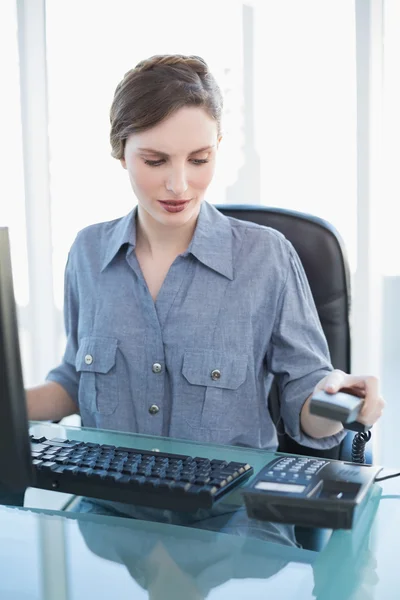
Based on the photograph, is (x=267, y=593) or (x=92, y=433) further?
(x=92, y=433)

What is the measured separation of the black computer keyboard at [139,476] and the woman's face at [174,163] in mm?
464

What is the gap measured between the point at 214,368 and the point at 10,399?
2.14 feet

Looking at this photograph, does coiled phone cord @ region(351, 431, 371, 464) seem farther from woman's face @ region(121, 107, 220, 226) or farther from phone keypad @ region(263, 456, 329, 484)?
woman's face @ region(121, 107, 220, 226)

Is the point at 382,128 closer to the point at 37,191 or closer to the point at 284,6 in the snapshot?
the point at 284,6

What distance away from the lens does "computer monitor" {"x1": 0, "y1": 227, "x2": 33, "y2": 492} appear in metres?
0.68

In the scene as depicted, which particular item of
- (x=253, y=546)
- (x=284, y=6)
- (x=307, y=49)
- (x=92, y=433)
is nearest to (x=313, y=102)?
(x=307, y=49)

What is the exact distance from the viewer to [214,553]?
31.1 inches

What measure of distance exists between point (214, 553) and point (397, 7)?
1.79m

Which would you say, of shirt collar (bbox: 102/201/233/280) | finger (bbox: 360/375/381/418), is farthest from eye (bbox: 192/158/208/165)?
finger (bbox: 360/375/381/418)

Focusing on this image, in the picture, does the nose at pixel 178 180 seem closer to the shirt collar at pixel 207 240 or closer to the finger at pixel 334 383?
the shirt collar at pixel 207 240

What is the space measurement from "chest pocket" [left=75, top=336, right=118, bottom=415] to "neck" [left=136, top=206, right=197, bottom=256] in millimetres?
197

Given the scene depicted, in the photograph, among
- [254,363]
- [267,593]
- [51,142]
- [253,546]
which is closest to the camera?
[267,593]

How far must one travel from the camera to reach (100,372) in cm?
138

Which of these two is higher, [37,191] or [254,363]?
[37,191]
